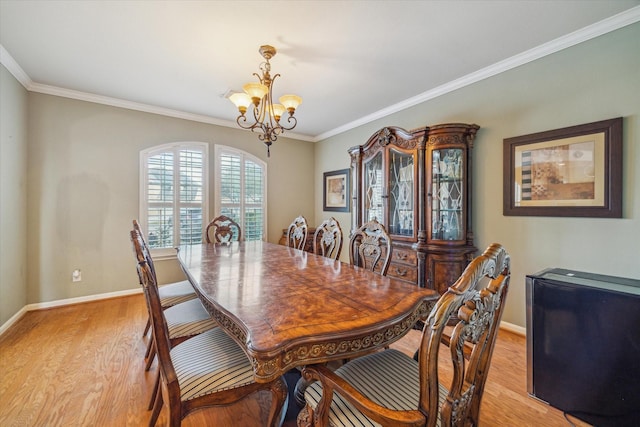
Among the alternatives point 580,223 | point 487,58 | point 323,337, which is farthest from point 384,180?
point 323,337

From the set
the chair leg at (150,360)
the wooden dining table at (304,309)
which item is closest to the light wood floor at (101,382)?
the chair leg at (150,360)

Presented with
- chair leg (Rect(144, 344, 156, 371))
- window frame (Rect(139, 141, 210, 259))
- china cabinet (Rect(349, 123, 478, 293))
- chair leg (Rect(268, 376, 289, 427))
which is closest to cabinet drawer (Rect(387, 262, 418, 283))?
china cabinet (Rect(349, 123, 478, 293))

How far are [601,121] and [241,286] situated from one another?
289 centimetres

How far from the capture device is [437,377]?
0.73m

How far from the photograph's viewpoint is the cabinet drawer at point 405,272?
2895 millimetres

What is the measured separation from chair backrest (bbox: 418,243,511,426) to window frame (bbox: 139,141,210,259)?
13.2ft

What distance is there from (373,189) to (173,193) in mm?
2886

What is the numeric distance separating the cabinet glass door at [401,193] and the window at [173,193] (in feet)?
9.25

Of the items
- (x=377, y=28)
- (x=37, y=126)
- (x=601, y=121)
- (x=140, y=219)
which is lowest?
(x=140, y=219)

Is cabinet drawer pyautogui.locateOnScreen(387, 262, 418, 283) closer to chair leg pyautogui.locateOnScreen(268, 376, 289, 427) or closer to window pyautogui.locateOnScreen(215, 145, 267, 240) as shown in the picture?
chair leg pyautogui.locateOnScreen(268, 376, 289, 427)

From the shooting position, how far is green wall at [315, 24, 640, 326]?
1.98 meters

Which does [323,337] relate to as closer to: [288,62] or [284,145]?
[288,62]

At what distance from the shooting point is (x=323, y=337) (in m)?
0.95

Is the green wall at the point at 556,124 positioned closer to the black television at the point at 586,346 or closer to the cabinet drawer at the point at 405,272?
the black television at the point at 586,346
